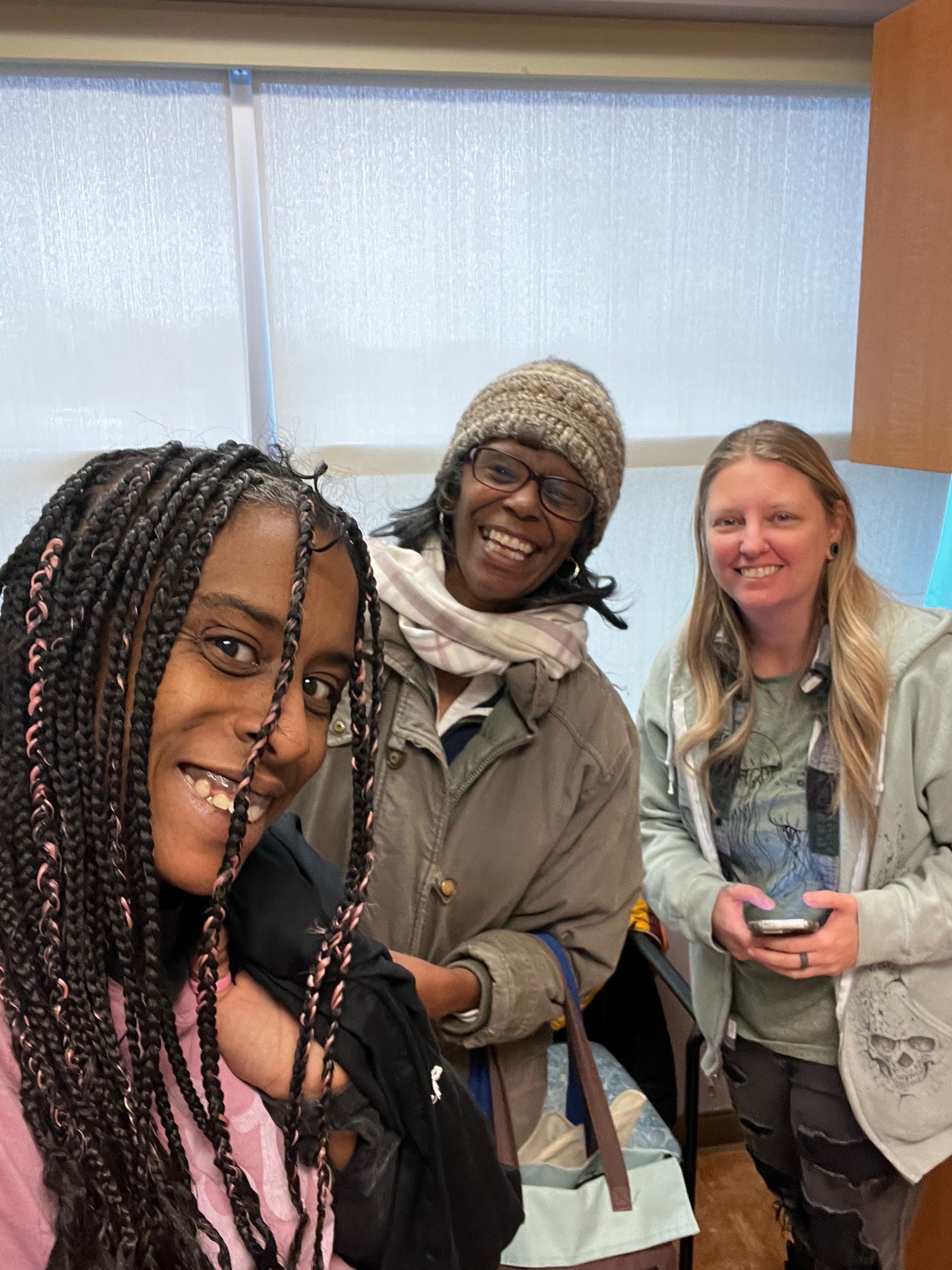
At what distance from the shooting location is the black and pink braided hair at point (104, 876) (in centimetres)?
66

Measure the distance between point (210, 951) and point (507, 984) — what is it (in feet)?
1.99

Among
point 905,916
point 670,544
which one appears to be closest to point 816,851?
point 905,916

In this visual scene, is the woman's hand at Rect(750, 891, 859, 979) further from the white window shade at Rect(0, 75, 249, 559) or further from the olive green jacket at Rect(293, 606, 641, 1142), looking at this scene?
the white window shade at Rect(0, 75, 249, 559)

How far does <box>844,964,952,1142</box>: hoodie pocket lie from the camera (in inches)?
63.7

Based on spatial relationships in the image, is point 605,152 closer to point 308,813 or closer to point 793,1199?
point 308,813

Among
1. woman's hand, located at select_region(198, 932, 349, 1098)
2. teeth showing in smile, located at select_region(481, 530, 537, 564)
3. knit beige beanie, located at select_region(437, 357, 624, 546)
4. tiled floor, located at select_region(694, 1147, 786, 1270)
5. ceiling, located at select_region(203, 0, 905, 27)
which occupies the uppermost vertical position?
ceiling, located at select_region(203, 0, 905, 27)

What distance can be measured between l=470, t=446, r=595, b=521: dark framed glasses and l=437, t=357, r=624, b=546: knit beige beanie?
0.05 feet

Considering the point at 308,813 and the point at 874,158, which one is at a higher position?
the point at 874,158

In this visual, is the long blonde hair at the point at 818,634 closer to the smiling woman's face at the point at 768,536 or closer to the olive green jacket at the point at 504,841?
the smiling woman's face at the point at 768,536

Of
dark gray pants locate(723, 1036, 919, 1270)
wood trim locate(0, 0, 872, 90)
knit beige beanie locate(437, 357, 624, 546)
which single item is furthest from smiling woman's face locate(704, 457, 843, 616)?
wood trim locate(0, 0, 872, 90)

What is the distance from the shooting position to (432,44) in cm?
203

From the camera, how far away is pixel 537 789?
1.35 m

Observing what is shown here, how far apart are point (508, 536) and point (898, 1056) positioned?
1113 millimetres

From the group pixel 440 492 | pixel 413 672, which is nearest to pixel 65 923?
pixel 413 672
